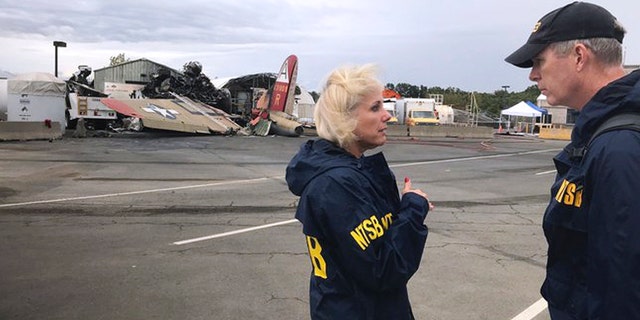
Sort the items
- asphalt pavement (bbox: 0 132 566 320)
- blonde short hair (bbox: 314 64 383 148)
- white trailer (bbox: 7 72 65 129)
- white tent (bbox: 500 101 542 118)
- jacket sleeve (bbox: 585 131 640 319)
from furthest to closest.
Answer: white tent (bbox: 500 101 542 118), white trailer (bbox: 7 72 65 129), asphalt pavement (bbox: 0 132 566 320), blonde short hair (bbox: 314 64 383 148), jacket sleeve (bbox: 585 131 640 319)

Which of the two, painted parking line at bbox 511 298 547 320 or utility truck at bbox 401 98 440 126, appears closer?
painted parking line at bbox 511 298 547 320

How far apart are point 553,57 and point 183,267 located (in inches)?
191

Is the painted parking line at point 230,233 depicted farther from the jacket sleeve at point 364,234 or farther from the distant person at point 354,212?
the jacket sleeve at point 364,234

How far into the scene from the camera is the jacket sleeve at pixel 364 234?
6.51ft

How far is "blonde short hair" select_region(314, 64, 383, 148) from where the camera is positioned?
2.23 m

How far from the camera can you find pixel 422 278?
546cm

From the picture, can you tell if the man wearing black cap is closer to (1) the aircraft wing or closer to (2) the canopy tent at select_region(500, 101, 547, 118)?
(1) the aircraft wing

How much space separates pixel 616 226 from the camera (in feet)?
5.08

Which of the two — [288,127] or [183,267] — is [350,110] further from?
[288,127]

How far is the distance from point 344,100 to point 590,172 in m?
1.03

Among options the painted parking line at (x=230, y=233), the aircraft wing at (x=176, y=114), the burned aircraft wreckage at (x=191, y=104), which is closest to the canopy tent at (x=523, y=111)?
the burned aircraft wreckage at (x=191, y=104)

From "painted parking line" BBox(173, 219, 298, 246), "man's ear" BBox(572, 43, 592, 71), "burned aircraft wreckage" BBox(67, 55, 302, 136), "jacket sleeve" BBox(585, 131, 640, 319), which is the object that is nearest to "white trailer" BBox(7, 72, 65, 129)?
"burned aircraft wreckage" BBox(67, 55, 302, 136)

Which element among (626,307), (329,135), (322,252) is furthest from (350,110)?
(626,307)

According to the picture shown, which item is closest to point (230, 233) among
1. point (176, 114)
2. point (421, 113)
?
point (176, 114)
